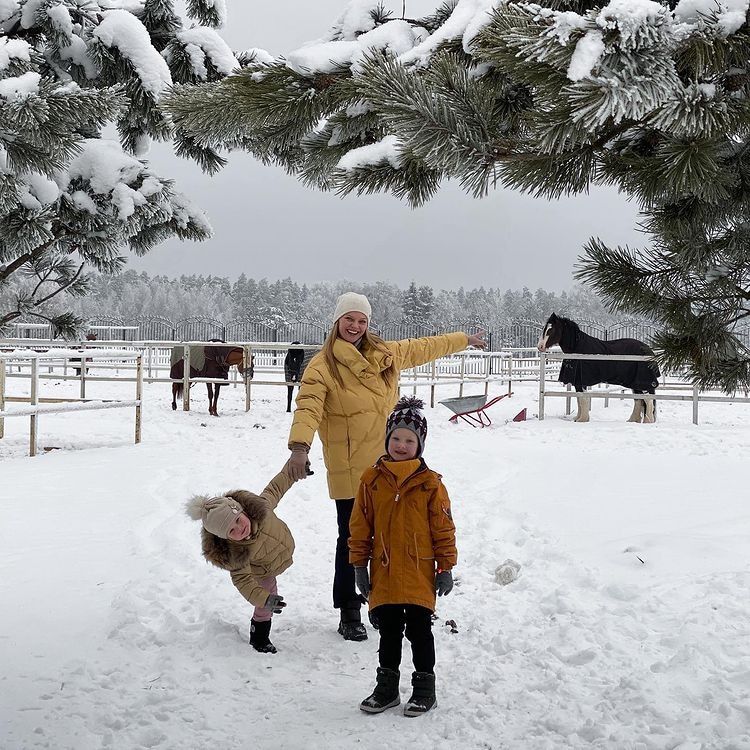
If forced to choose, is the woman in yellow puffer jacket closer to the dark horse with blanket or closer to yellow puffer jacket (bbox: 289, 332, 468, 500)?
yellow puffer jacket (bbox: 289, 332, 468, 500)

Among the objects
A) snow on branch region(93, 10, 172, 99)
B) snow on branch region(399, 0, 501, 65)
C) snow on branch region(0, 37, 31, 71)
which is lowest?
snow on branch region(399, 0, 501, 65)

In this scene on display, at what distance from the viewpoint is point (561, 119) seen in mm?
1302

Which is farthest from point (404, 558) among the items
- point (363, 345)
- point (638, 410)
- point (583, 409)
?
point (638, 410)

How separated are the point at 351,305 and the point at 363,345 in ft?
0.69

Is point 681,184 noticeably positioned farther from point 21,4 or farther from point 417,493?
point 21,4

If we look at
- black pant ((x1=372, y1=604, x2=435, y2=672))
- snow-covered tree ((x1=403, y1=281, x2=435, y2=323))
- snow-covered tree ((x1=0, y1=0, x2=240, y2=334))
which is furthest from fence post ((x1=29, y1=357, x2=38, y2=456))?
snow-covered tree ((x1=403, y1=281, x2=435, y2=323))

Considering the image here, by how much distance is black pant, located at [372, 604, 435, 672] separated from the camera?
2697 mm

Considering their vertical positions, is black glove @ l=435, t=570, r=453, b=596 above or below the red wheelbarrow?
below

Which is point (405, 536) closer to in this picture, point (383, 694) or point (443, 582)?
point (443, 582)

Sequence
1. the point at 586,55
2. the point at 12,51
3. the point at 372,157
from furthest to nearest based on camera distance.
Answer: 1. the point at 12,51
2. the point at 372,157
3. the point at 586,55

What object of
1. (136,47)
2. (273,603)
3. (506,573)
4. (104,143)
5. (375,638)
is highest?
(136,47)

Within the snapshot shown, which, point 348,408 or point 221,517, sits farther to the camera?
point 348,408

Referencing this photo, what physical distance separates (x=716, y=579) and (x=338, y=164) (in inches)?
126

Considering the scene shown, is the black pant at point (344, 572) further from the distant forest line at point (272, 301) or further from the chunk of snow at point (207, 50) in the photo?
the distant forest line at point (272, 301)
